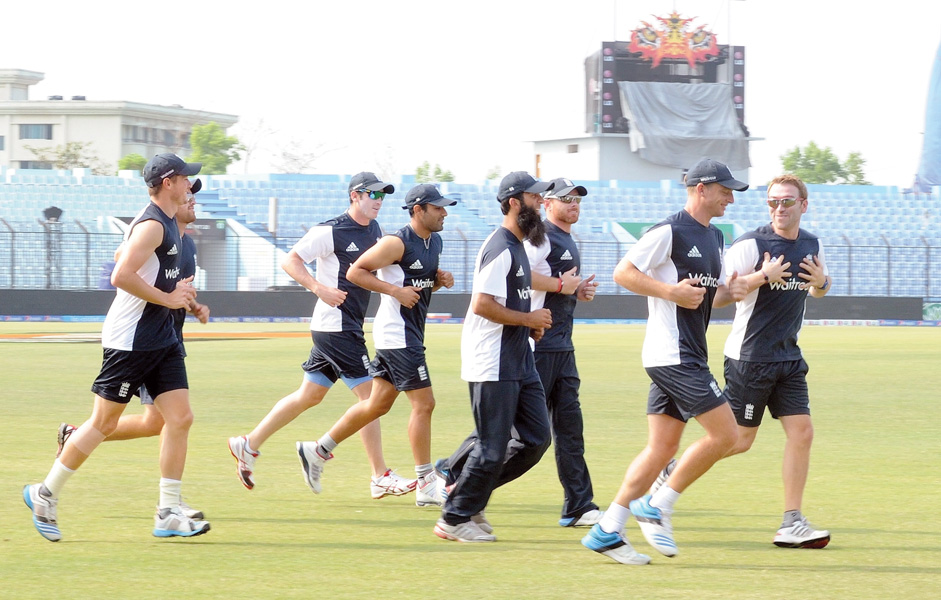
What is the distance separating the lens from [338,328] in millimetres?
8109

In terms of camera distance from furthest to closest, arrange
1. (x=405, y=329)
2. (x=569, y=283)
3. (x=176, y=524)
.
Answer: (x=405, y=329) → (x=569, y=283) → (x=176, y=524)

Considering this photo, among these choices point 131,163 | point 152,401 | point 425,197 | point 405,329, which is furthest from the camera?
point 131,163

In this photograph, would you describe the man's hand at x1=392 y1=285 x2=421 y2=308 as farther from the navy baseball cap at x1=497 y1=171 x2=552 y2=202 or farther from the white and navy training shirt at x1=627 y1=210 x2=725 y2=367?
the white and navy training shirt at x1=627 y1=210 x2=725 y2=367

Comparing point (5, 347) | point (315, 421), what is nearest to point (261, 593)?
point (315, 421)

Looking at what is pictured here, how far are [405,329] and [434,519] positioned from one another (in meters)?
1.23

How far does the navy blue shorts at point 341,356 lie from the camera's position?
8.06m

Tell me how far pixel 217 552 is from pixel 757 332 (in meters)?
2.98

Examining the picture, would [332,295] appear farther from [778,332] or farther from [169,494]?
[778,332]

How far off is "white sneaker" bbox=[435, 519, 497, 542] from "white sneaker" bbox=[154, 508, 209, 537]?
1.22 meters

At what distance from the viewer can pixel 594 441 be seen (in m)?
10.2

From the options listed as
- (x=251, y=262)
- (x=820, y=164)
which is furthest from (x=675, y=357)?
(x=820, y=164)

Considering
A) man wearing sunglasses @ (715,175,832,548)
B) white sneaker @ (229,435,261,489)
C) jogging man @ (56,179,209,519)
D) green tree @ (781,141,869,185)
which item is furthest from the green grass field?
green tree @ (781,141,869,185)

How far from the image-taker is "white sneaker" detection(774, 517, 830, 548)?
243 inches

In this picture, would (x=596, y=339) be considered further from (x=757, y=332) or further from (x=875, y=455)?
(x=757, y=332)
